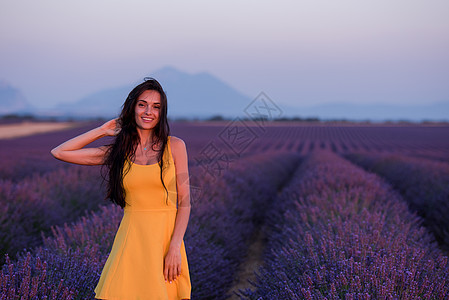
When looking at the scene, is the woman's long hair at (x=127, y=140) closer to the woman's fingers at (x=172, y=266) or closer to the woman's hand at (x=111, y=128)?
the woman's hand at (x=111, y=128)

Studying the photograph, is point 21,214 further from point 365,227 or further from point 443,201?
point 443,201

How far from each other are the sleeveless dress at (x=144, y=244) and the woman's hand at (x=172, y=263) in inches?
1.1

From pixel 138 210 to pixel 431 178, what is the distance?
585 centimetres

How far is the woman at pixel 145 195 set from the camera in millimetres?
1580

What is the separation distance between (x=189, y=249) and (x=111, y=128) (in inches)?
56.8

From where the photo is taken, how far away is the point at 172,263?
5.22 feet

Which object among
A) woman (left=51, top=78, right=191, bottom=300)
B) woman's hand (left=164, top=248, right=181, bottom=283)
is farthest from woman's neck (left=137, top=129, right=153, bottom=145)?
woman's hand (left=164, top=248, right=181, bottom=283)

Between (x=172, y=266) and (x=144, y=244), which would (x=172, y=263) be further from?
(x=144, y=244)

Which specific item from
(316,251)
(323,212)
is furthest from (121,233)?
(323,212)

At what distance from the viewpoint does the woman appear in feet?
5.18

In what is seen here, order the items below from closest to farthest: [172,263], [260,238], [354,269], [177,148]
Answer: [172,263] → [177,148] → [354,269] → [260,238]

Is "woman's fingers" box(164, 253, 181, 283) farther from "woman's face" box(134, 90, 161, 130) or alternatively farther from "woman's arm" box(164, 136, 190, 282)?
"woman's face" box(134, 90, 161, 130)

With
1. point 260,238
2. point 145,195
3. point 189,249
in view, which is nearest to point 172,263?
point 145,195

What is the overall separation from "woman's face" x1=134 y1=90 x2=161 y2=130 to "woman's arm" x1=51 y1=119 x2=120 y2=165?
166mm
